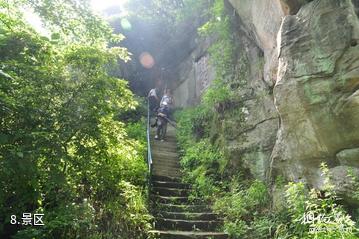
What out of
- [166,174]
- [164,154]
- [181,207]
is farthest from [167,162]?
[181,207]

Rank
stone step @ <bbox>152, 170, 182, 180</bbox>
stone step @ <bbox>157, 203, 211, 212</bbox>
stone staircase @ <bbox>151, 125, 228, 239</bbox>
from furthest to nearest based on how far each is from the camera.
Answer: stone step @ <bbox>152, 170, 182, 180</bbox>, stone step @ <bbox>157, 203, 211, 212</bbox>, stone staircase @ <bbox>151, 125, 228, 239</bbox>

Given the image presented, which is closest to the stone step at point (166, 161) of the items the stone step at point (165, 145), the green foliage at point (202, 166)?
the green foliage at point (202, 166)

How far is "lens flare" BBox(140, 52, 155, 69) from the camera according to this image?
1939 cm

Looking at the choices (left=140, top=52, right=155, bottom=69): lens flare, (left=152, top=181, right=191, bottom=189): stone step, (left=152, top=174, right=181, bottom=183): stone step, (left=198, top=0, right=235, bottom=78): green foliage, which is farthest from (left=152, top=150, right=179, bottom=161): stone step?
(left=140, top=52, right=155, bottom=69): lens flare

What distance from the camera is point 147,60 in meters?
19.5

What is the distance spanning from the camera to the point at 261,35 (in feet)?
29.3

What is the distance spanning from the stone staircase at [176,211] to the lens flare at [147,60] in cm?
1064

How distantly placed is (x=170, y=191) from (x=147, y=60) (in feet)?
41.0

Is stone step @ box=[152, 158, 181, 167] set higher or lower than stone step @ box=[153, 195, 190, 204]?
higher

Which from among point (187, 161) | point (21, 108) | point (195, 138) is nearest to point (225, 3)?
point (195, 138)

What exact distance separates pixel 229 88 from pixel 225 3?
306 cm

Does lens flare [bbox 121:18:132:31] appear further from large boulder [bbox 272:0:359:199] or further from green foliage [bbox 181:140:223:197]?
large boulder [bbox 272:0:359:199]

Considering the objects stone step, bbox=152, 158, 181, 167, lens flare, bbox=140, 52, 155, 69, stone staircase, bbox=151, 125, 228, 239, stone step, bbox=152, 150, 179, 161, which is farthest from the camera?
lens flare, bbox=140, 52, 155, 69

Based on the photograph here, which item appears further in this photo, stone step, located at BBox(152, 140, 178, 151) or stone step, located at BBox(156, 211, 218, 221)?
stone step, located at BBox(152, 140, 178, 151)
